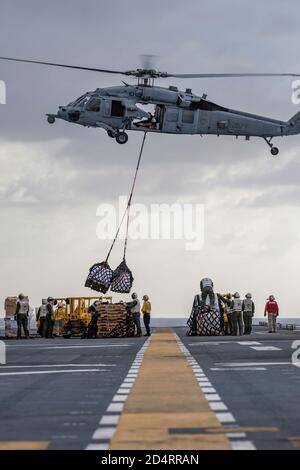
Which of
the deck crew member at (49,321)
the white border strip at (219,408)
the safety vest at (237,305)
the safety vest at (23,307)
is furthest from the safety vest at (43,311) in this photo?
the white border strip at (219,408)

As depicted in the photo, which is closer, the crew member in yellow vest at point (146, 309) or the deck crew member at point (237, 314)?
the deck crew member at point (237, 314)

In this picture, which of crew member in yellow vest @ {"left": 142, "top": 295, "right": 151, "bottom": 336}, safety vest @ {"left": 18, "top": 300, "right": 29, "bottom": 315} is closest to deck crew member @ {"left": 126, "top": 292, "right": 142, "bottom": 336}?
crew member in yellow vest @ {"left": 142, "top": 295, "right": 151, "bottom": 336}

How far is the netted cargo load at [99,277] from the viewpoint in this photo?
6012 centimetres

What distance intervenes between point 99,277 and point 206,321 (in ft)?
21.6

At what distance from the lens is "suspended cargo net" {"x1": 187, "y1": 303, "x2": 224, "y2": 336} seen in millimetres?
55562

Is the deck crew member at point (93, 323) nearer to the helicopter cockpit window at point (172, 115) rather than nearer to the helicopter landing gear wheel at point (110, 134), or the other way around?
the helicopter landing gear wheel at point (110, 134)

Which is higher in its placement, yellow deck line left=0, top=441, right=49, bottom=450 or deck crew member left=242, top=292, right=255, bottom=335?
deck crew member left=242, top=292, right=255, bottom=335

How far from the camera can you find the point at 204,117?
56.5 metres

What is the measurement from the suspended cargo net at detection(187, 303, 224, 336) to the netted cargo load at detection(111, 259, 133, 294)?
4.66 meters

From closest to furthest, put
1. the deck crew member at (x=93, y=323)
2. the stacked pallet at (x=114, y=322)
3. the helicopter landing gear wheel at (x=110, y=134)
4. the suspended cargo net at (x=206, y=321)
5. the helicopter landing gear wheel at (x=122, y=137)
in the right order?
1. the helicopter landing gear wheel at (x=122, y=137)
2. the helicopter landing gear wheel at (x=110, y=134)
3. the suspended cargo net at (x=206, y=321)
4. the stacked pallet at (x=114, y=322)
5. the deck crew member at (x=93, y=323)

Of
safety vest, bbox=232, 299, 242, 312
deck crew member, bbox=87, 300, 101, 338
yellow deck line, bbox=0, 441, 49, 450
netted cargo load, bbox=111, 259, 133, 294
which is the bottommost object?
yellow deck line, bbox=0, 441, 49, 450

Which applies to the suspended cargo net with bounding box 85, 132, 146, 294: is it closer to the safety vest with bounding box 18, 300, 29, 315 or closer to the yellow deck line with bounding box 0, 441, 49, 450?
the safety vest with bounding box 18, 300, 29, 315

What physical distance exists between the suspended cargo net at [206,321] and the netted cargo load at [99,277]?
5525 millimetres
